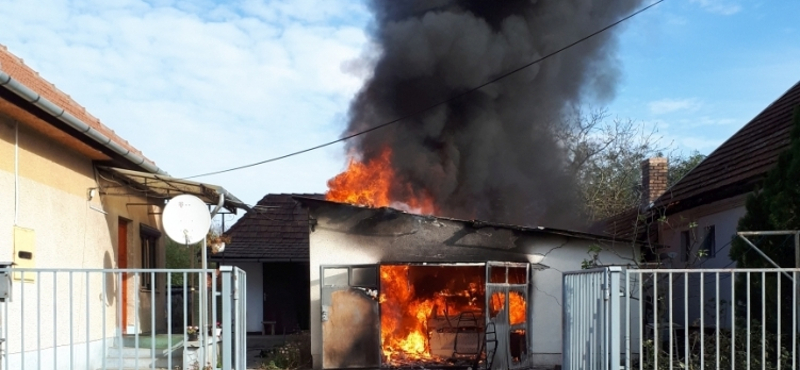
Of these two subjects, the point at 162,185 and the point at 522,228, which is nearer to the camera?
the point at 162,185

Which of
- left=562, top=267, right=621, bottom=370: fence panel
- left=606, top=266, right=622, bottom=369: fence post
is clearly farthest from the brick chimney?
left=606, top=266, right=622, bottom=369: fence post

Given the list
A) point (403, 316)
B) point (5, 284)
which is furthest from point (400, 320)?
point (5, 284)

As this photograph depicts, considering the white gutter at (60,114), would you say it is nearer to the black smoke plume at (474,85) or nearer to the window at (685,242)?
the black smoke plume at (474,85)

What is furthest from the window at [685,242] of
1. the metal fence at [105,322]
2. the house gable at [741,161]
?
the metal fence at [105,322]

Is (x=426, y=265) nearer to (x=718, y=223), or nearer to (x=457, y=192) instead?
(x=457, y=192)

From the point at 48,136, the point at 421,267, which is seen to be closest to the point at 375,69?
the point at 421,267

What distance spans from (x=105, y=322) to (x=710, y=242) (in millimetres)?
11891

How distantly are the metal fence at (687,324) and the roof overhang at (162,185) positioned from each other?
19.6 ft

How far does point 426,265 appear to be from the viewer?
50.4 ft

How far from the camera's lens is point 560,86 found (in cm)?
1859

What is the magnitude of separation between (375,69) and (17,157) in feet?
34.5

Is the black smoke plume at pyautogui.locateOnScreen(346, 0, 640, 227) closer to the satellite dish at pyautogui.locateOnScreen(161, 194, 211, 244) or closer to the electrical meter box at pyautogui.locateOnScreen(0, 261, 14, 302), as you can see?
the satellite dish at pyautogui.locateOnScreen(161, 194, 211, 244)

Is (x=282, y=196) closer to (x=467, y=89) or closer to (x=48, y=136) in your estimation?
(x=467, y=89)

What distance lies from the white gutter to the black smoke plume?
24.2 feet
